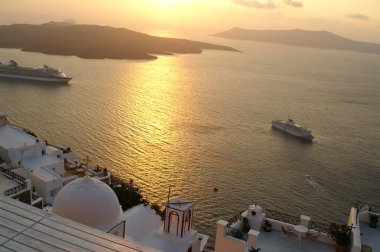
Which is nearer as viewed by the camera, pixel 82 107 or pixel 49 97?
pixel 82 107

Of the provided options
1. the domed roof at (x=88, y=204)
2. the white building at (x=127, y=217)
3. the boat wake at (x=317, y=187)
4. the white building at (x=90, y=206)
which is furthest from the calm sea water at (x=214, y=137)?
the domed roof at (x=88, y=204)

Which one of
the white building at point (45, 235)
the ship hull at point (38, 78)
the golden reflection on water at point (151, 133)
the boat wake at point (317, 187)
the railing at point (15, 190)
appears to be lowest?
the boat wake at point (317, 187)

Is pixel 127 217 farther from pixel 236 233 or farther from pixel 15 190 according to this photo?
pixel 236 233

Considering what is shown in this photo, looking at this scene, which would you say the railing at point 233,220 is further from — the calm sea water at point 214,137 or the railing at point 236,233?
the calm sea water at point 214,137

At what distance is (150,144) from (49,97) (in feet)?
90.3

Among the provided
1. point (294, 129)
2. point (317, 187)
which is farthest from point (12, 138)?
point (294, 129)

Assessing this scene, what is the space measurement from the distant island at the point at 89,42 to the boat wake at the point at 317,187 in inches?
3572

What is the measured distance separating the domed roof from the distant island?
10603cm

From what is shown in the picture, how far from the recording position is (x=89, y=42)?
142m

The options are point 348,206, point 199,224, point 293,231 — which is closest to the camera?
point 293,231

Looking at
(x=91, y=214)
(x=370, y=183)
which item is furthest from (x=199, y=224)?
(x=370, y=183)

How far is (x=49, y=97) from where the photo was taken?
62.6 m

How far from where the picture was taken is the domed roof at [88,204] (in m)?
14.7

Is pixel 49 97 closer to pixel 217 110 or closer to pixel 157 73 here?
pixel 217 110
